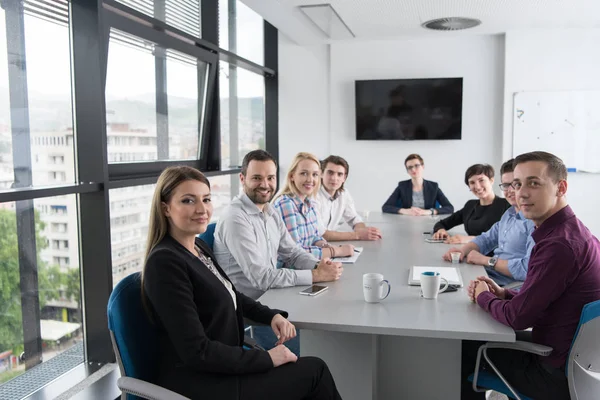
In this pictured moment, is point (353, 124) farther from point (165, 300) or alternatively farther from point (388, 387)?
point (165, 300)

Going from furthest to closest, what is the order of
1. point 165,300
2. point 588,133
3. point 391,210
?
1. point 588,133
2. point 391,210
3. point 165,300

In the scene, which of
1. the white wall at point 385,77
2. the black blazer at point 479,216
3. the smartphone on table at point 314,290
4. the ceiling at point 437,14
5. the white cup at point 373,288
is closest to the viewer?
the white cup at point 373,288

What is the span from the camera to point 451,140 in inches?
273

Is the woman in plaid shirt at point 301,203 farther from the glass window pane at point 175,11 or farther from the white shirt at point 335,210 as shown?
the glass window pane at point 175,11

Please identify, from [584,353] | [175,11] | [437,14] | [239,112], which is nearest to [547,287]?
[584,353]

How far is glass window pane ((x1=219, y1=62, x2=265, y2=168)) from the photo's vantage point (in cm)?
589

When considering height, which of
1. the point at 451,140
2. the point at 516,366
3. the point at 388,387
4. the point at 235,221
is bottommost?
the point at 388,387

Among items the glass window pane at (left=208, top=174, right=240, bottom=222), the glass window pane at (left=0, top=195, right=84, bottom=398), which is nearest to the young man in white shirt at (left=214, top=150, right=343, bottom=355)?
the glass window pane at (left=0, top=195, right=84, bottom=398)

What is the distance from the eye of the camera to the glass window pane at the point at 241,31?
18.6 ft

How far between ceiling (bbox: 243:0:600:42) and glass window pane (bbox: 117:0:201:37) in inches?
23.8

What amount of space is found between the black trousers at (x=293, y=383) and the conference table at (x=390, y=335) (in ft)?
0.49

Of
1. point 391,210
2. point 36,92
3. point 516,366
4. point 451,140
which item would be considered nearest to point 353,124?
point 451,140

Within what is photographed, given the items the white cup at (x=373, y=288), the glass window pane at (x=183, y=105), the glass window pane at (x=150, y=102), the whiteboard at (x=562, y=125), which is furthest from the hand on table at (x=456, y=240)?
the whiteboard at (x=562, y=125)

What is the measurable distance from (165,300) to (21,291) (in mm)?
1541
